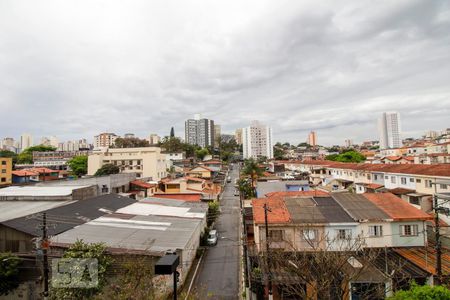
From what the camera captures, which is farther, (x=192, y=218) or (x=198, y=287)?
(x=192, y=218)

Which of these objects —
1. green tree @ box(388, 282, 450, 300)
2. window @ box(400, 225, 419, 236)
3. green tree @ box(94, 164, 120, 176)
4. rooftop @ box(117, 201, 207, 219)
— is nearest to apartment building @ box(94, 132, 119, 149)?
green tree @ box(94, 164, 120, 176)

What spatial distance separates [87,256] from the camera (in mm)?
10570

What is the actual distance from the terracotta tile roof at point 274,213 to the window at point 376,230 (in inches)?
173

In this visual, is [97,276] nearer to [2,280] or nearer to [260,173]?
[2,280]

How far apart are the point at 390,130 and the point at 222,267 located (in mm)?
122809

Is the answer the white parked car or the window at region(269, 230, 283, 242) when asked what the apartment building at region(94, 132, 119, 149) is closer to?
the white parked car

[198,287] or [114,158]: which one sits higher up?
[114,158]

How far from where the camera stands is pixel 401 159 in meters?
47.5

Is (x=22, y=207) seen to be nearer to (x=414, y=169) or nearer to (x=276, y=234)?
(x=276, y=234)

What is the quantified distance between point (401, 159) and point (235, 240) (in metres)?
41.1

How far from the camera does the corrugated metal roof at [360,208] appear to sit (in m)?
14.6

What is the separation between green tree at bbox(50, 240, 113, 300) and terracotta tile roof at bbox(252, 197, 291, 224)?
783 centimetres

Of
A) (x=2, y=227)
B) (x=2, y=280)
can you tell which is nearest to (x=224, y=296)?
(x=2, y=280)

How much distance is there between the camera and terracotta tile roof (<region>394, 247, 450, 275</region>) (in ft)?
39.0
